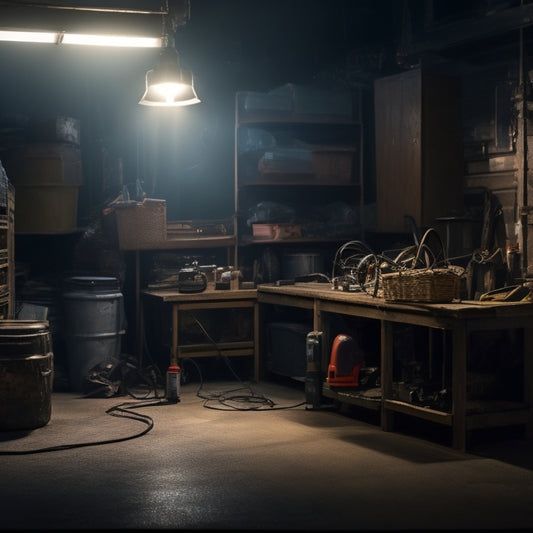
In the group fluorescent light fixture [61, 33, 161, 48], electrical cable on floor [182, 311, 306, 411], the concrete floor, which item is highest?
fluorescent light fixture [61, 33, 161, 48]

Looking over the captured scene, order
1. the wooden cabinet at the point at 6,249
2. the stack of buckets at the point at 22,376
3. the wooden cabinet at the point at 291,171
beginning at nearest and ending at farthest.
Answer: the stack of buckets at the point at 22,376 < the wooden cabinet at the point at 6,249 < the wooden cabinet at the point at 291,171

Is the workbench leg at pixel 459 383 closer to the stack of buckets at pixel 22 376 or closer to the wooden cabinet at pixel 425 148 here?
the wooden cabinet at pixel 425 148

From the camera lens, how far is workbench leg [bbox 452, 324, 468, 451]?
5.81 metres

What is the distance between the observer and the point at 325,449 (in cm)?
592

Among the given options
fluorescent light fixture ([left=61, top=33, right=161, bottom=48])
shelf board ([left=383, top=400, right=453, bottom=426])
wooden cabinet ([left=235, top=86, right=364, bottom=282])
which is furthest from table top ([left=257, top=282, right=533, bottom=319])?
fluorescent light fixture ([left=61, top=33, right=161, bottom=48])

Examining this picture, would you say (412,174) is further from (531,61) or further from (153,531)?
(153,531)

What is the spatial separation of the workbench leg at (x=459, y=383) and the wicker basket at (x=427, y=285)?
1.10 ft

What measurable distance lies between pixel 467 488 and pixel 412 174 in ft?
13.1

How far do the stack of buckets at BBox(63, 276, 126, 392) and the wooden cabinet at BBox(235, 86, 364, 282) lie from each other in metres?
1.53

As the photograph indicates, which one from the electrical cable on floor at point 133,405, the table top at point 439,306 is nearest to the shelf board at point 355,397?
the table top at point 439,306

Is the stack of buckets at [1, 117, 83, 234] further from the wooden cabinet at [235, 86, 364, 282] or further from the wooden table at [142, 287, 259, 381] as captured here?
the wooden cabinet at [235, 86, 364, 282]

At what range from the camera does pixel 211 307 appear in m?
8.38

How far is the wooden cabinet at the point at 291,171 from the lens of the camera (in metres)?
9.08

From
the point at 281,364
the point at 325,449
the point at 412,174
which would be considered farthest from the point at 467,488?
the point at 412,174
